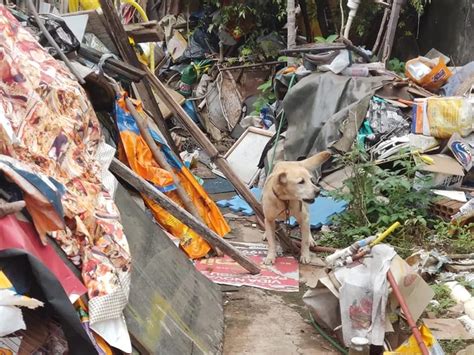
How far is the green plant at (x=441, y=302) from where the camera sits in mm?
4562

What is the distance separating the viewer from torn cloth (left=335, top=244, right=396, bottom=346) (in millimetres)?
3828

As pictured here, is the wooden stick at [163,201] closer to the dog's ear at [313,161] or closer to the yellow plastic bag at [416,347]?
the dog's ear at [313,161]

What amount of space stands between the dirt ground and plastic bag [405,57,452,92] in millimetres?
3714

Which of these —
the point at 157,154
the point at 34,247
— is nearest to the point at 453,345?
the point at 34,247

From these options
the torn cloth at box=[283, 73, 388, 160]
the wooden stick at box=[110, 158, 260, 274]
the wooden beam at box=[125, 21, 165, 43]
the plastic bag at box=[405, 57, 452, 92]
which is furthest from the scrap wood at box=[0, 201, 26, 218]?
the plastic bag at box=[405, 57, 452, 92]

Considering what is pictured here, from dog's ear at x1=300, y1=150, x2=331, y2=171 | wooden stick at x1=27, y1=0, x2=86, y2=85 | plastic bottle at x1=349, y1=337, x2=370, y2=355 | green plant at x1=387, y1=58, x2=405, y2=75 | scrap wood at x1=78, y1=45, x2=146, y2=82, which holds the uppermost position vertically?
wooden stick at x1=27, y1=0, x2=86, y2=85

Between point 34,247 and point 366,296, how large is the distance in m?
2.08

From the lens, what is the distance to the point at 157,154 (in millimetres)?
5727

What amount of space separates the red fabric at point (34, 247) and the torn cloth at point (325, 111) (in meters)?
4.71

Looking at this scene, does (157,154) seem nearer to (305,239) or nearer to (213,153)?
(213,153)

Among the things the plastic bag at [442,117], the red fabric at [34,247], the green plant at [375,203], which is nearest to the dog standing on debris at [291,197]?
the green plant at [375,203]

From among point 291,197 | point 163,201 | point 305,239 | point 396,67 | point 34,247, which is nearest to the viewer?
point 34,247

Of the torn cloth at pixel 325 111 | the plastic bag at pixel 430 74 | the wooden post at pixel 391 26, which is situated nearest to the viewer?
the torn cloth at pixel 325 111

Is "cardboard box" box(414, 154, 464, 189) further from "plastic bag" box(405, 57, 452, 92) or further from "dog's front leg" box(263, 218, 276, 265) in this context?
"dog's front leg" box(263, 218, 276, 265)
